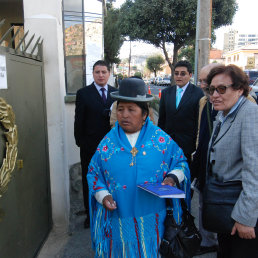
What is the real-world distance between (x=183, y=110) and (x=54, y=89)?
4.91ft

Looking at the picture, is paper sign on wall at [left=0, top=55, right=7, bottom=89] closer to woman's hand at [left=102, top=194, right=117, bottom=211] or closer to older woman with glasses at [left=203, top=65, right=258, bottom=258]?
woman's hand at [left=102, top=194, right=117, bottom=211]

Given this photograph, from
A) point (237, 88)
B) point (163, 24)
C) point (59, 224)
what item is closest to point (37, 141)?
point (59, 224)

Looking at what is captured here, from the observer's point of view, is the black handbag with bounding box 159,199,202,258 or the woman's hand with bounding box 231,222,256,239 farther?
the black handbag with bounding box 159,199,202,258

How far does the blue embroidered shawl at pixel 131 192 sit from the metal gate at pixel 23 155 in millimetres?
669

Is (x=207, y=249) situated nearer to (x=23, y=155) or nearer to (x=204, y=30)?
(x=23, y=155)

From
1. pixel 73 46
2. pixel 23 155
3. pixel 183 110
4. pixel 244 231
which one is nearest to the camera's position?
pixel 244 231

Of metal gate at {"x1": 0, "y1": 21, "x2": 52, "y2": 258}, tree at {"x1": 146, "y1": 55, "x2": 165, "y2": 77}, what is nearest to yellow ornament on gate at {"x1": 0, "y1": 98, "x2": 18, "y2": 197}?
metal gate at {"x1": 0, "y1": 21, "x2": 52, "y2": 258}

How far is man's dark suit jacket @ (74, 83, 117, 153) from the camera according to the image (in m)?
3.20

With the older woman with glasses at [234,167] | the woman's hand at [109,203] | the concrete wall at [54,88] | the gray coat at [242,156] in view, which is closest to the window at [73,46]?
the concrete wall at [54,88]

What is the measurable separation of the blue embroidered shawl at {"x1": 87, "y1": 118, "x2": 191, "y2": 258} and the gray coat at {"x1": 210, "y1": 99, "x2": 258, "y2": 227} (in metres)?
0.31

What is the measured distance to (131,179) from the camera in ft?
5.91

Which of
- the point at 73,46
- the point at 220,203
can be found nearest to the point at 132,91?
the point at 220,203

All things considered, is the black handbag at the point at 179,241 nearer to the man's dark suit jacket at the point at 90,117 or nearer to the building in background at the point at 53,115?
the building in background at the point at 53,115

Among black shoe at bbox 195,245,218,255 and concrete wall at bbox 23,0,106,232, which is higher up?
concrete wall at bbox 23,0,106,232
